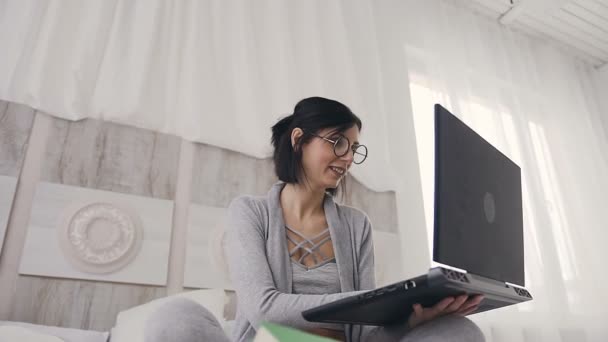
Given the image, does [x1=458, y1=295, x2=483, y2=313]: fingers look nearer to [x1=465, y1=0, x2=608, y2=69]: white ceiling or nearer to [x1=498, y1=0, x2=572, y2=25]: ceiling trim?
[x1=498, y1=0, x2=572, y2=25]: ceiling trim

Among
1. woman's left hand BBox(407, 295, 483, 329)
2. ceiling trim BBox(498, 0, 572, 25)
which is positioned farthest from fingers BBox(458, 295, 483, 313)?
ceiling trim BBox(498, 0, 572, 25)

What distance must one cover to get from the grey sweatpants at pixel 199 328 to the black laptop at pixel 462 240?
55 millimetres

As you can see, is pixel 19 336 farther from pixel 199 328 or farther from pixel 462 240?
pixel 462 240

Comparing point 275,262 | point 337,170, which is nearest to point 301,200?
point 337,170

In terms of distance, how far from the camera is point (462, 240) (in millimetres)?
836

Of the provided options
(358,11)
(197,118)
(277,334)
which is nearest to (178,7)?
(197,118)

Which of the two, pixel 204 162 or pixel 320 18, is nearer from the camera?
pixel 204 162

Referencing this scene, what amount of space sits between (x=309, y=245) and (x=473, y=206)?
462 mm

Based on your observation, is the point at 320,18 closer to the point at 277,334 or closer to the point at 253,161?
the point at 253,161

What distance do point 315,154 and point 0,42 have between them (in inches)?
50.8

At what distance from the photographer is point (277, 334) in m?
0.30

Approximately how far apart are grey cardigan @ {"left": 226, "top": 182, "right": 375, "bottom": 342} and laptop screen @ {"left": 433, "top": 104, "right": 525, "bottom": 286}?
0.66ft

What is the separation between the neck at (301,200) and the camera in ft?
4.24

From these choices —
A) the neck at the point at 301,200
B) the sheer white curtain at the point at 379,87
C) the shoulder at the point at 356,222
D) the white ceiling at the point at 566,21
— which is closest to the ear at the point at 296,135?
the neck at the point at 301,200
